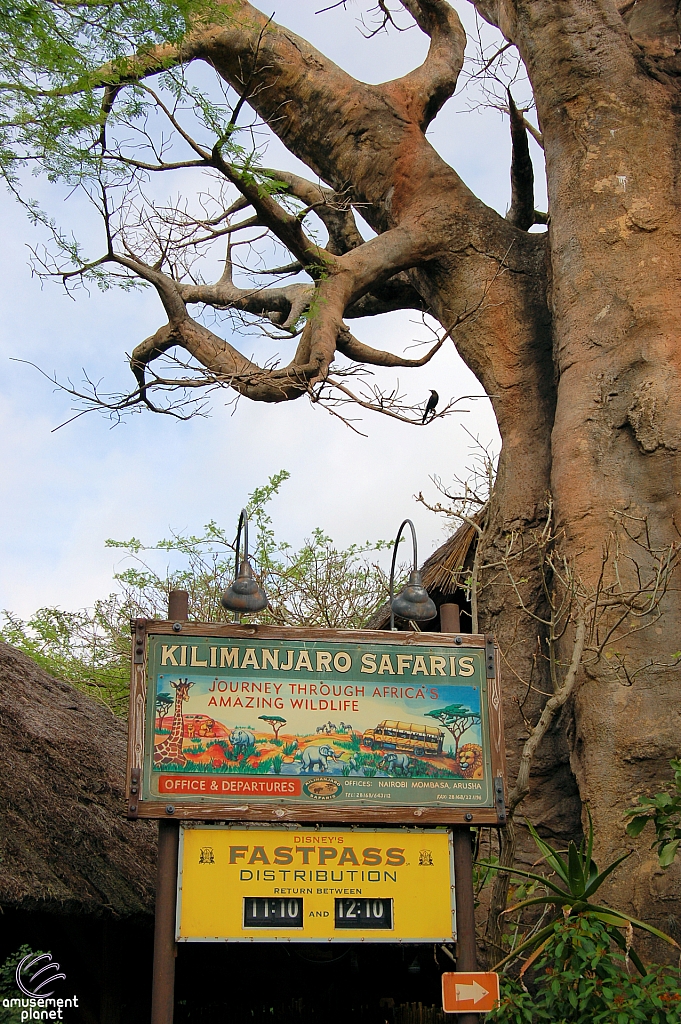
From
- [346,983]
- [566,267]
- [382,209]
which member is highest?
[382,209]

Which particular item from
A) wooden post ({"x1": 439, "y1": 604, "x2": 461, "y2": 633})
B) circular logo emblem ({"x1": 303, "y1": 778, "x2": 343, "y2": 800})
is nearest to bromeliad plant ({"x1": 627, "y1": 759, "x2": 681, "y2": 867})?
wooden post ({"x1": 439, "y1": 604, "x2": 461, "y2": 633})

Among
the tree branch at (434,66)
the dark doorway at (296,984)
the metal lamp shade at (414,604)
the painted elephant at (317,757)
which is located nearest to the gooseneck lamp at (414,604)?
the metal lamp shade at (414,604)

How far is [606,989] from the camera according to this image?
4.41m

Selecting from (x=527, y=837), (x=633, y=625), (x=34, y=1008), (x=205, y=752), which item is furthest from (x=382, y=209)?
(x=34, y=1008)

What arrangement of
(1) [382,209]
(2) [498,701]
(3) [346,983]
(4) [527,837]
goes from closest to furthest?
(2) [498,701] < (4) [527,837] < (3) [346,983] < (1) [382,209]

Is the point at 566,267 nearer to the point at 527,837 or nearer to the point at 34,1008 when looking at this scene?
the point at 527,837

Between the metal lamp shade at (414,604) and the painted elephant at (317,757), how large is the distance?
0.72 meters

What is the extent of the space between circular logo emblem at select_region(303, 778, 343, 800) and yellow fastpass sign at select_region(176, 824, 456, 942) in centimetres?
15

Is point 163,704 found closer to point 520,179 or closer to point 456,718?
point 456,718

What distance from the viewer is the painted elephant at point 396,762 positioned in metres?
4.86

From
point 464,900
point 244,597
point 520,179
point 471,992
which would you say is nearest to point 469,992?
point 471,992

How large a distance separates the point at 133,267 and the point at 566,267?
301 centimetres

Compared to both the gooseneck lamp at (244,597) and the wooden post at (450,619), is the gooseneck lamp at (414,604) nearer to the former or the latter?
the wooden post at (450,619)

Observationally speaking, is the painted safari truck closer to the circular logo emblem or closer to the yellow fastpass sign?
the circular logo emblem
